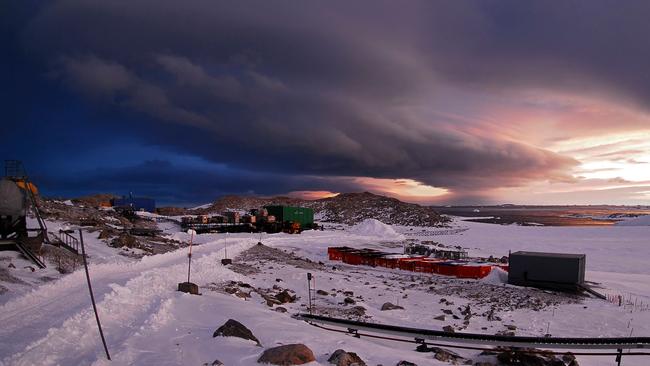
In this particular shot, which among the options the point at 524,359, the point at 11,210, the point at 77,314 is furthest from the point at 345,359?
the point at 11,210

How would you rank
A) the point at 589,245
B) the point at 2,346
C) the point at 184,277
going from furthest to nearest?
the point at 589,245, the point at 184,277, the point at 2,346

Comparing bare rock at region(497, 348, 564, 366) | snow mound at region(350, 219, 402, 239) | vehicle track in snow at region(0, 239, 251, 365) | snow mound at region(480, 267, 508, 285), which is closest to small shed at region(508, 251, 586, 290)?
snow mound at region(480, 267, 508, 285)

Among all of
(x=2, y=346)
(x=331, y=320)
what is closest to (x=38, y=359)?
(x=2, y=346)

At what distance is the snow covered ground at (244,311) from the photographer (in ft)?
30.6

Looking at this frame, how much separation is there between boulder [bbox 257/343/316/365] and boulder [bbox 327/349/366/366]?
393mm

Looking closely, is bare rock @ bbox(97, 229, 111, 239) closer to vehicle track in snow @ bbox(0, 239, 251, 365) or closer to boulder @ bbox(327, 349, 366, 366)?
vehicle track in snow @ bbox(0, 239, 251, 365)

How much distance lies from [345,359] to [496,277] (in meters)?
21.2

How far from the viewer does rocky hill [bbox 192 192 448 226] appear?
340ft

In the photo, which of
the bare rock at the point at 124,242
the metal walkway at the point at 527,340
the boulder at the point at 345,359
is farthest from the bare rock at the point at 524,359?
the bare rock at the point at 124,242

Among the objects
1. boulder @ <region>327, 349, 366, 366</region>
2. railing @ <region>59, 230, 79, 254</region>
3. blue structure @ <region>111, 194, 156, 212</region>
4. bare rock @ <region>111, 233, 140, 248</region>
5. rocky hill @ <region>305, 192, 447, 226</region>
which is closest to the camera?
boulder @ <region>327, 349, 366, 366</region>

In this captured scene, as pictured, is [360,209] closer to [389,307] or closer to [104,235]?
[104,235]

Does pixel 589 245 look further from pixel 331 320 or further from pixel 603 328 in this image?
pixel 331 320

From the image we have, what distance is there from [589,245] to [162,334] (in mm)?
50979

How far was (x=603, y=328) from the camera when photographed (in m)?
16.3
